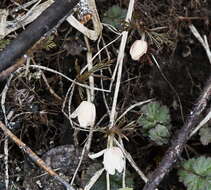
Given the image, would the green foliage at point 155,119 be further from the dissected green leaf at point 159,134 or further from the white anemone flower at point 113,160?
the white anemone flower at point 113,160

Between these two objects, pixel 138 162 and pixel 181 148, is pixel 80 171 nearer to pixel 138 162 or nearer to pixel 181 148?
pixel 138 162

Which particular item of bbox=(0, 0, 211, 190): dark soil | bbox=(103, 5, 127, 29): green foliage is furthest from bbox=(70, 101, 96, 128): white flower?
bbox=(103, 5, 127, 29): green foliage

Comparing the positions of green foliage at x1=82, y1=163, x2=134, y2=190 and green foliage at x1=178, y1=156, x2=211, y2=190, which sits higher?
green foliage at x1=82, y1=163, x2=134, y2=190

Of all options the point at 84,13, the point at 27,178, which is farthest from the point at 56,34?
the point at 27,178

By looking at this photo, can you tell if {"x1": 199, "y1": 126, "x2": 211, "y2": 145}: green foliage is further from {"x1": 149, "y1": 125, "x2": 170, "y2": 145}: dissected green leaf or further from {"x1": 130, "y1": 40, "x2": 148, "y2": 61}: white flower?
{"x1": 130, "y1": 40, "x2": 148, "y2": 61}: white flower

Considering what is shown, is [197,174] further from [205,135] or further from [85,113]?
[85,113]

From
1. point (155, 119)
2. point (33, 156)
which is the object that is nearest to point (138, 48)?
point (155, 119)
